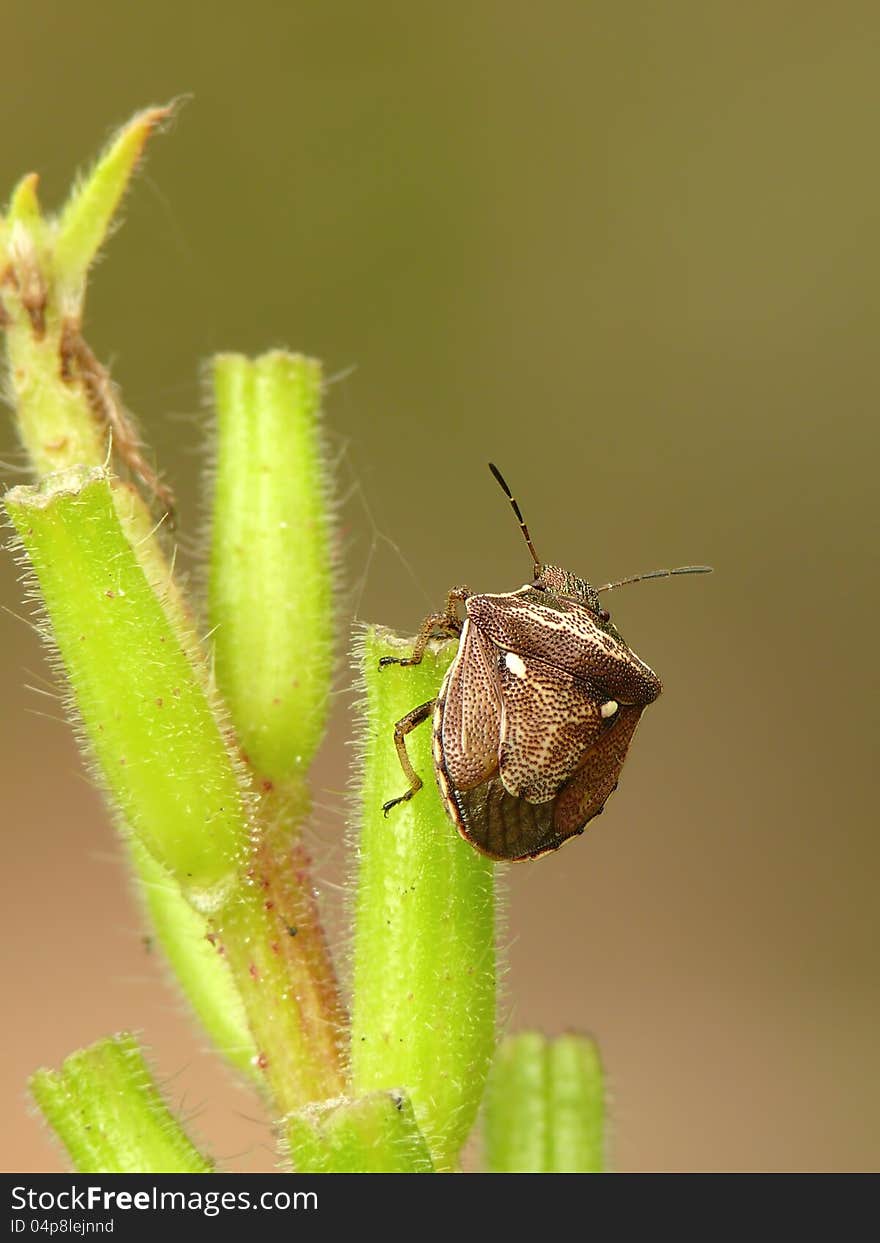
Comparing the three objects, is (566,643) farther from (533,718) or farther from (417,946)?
(417,946)

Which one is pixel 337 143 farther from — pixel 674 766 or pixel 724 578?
pixel 674 766

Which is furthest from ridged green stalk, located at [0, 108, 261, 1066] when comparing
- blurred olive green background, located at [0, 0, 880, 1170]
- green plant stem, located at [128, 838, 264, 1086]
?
blurred olive green background, located at [0, 0, 880, 1170]

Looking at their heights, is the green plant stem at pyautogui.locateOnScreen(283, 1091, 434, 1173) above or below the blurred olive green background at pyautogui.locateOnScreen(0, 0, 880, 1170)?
below

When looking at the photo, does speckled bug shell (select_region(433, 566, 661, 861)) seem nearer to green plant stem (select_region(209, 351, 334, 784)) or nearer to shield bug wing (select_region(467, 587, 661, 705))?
shield bug wing (select_region(467, 587, 661, 705))

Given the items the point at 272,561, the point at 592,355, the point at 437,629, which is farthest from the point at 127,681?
the point at 592,355

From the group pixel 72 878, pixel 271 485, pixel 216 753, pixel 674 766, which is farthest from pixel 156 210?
pixel 216 753

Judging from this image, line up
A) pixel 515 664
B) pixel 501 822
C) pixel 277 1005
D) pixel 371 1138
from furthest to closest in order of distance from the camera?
pixel 515 664 → pixel 501 822 → pixel 277 1005 → pixel 371 1138

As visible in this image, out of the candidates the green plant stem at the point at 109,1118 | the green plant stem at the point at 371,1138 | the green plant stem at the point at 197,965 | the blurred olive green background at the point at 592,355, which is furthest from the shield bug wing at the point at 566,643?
the blurred olive green background at the point at 592,355
